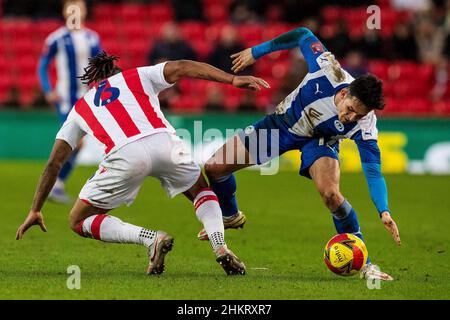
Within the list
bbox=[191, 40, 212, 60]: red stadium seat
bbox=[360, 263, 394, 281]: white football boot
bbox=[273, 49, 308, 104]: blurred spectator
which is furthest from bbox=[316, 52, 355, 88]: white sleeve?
bbox=[191, 40, 212, 60]: red stadium seat

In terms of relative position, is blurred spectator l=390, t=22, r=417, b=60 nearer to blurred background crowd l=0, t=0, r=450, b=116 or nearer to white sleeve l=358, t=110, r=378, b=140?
blurred background crowd l=0, t=0, r=450, b=116

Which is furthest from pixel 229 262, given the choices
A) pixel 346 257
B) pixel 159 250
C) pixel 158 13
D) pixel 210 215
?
pixel 158 13

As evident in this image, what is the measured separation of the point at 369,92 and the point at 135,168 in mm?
1833

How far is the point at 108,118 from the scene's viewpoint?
278 inches

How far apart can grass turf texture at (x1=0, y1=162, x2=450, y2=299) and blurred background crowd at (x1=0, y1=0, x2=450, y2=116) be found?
3.95 metres

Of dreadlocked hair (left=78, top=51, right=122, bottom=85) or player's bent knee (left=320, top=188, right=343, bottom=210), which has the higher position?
dreadlocked hair (left=78, top=51, right=122, bottom=85)

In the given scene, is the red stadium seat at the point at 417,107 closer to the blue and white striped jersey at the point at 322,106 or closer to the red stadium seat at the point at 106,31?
the red stadium seat at the point at 106,31

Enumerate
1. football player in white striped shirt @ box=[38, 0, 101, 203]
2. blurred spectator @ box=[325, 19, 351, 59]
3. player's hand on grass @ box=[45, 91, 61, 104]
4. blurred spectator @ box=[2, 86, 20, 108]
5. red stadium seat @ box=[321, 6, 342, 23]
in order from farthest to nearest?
red stadium seat @ box=[321, 6, 342, 23]
blurred spectator @ box=[325, 19, 351, 59]
blurred spectator @ box=[2, 86, 20, 108]
football player in white striped shirt @ box=[38, 0, 101, 203]
player's hand on grass @ box=[45, 91, 61, 104]

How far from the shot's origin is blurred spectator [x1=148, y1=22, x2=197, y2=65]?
59.4 ft

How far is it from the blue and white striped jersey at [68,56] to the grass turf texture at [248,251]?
144cm
